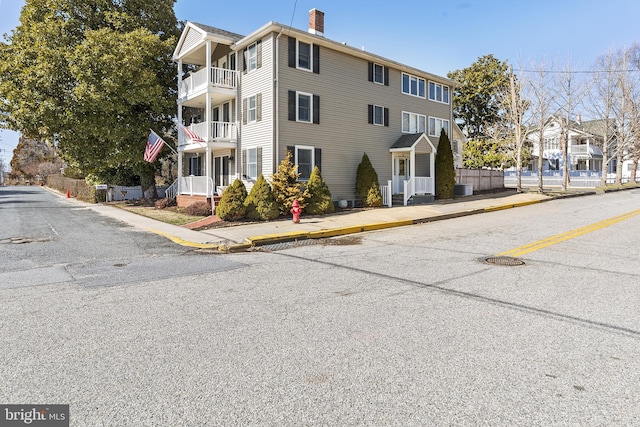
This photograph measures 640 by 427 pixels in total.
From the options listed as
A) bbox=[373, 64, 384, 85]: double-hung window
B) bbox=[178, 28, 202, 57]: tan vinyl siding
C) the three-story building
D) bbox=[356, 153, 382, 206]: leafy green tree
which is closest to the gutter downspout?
the three-story building

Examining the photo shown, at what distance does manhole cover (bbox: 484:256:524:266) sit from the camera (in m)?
7.75

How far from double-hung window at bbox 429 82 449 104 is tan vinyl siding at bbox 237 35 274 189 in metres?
12.0

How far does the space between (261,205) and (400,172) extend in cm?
1092

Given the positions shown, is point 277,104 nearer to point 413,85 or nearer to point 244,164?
point 244,164

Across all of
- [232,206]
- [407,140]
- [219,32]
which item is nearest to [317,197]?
[232,206]

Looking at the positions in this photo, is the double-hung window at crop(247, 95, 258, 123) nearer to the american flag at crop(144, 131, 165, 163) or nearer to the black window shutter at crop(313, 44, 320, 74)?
the black window shutter at crop(313, 44, 320, 74)

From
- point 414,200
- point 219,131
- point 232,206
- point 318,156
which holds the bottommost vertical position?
point 232,206

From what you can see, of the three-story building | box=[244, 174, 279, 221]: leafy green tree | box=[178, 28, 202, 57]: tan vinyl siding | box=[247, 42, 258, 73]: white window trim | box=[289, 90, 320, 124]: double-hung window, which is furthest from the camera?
box=[178, 28, 202, 57]: tan vinyl siding

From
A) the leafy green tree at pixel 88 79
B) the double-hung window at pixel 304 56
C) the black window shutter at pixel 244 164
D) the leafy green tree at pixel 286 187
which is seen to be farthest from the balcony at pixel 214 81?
the leafy green tree at pixel 286 187

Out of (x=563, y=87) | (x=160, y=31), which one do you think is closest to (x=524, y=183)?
(x=563, y=87)

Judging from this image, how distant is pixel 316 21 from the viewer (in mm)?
20672

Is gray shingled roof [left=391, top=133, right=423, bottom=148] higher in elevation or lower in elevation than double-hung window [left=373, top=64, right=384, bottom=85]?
lower

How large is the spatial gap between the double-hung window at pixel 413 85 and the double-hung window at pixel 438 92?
2.84 ft

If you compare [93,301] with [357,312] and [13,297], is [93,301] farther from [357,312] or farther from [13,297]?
[357,312]
